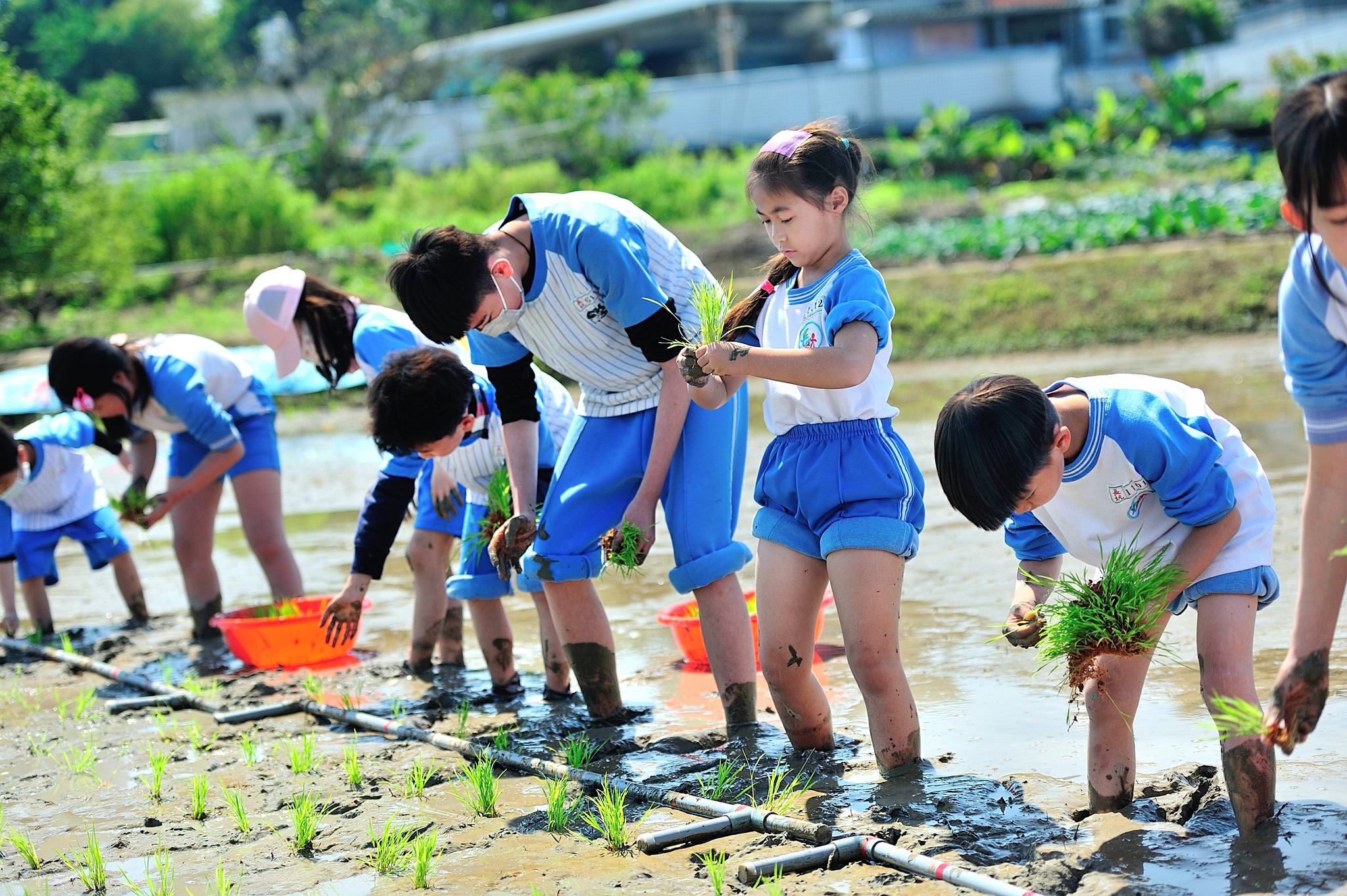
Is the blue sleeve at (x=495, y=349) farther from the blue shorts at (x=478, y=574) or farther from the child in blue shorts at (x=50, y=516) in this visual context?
the child in blue shorts at (x=50, y=516)

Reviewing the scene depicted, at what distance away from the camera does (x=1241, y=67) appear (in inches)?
1170

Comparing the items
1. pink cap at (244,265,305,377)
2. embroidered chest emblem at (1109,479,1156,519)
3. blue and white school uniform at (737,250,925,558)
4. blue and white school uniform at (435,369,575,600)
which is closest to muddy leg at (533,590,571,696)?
blue and white school uniform at (435,369,575,600)

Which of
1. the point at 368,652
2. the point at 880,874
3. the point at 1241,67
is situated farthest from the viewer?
the point at 1241,67

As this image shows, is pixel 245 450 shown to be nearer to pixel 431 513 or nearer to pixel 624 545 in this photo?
pixel 431 513

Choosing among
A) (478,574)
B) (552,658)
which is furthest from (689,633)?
(478,574)

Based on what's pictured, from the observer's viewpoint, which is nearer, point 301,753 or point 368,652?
point 301,753

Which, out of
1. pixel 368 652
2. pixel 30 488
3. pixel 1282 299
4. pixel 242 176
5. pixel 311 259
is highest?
pixel 242 176

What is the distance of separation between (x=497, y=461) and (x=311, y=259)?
14.5 m

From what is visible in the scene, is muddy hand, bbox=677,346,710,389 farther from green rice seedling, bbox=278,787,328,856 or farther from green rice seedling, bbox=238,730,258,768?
green rice seedling, bbox=238,730,258,768

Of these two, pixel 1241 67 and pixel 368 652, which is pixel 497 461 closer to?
pixel 368 652

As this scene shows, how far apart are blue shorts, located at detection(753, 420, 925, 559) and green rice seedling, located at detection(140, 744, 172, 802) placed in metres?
1.98

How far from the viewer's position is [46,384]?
9.99m

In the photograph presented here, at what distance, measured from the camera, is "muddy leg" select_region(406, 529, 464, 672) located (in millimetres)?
5066

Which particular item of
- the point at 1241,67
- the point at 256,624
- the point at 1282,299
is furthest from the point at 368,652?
the point at 1241,67
